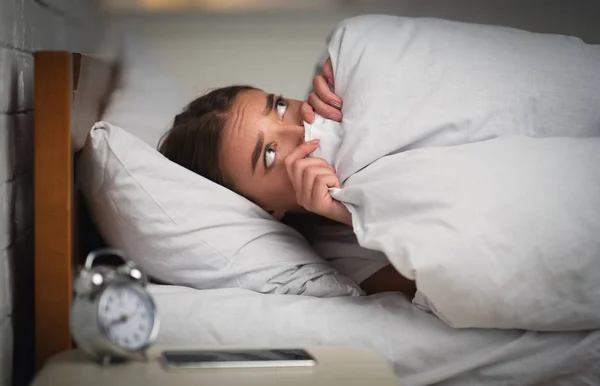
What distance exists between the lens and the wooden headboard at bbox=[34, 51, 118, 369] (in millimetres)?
992

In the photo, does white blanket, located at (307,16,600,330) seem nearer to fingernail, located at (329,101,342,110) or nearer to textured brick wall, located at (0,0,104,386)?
fingernail, located at (329,101,342,110)

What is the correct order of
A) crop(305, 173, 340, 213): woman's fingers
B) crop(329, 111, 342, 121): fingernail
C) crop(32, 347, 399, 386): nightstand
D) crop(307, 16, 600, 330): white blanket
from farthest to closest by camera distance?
crop(329, 111, 342, 121): fingernail < crop(305, 173, 340, 213): woman's fingers < crop(307, 16, 600, 330): white blanket < crop(32, 347, 399, 386): nightstand

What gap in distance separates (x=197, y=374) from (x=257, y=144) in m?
0.56

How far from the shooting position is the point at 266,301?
114 centimetres

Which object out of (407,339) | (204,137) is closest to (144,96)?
(204,137)

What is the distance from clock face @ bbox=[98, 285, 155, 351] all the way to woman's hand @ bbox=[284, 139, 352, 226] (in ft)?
1.26

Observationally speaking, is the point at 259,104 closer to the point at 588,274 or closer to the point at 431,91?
the point at 431,91

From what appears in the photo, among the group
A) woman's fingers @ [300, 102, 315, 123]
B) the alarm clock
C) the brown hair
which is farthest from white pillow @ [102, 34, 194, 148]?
the alarm clock

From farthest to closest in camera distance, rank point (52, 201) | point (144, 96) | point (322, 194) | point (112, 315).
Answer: point (144, 96)
point (322, 194)
point (52, 201)
point (112, 315)

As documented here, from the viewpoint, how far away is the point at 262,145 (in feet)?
4.27

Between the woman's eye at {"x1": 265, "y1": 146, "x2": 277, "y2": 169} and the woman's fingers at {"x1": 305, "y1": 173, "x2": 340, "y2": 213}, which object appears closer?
the woman's fingers at {"x1": 305, "y1": 173, "x2": 340, "y2": 213}

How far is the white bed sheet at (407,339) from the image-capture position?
1056 millimetres

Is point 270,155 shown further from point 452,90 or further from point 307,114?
point 452,90

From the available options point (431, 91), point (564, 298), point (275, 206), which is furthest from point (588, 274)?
point (275, 206)
